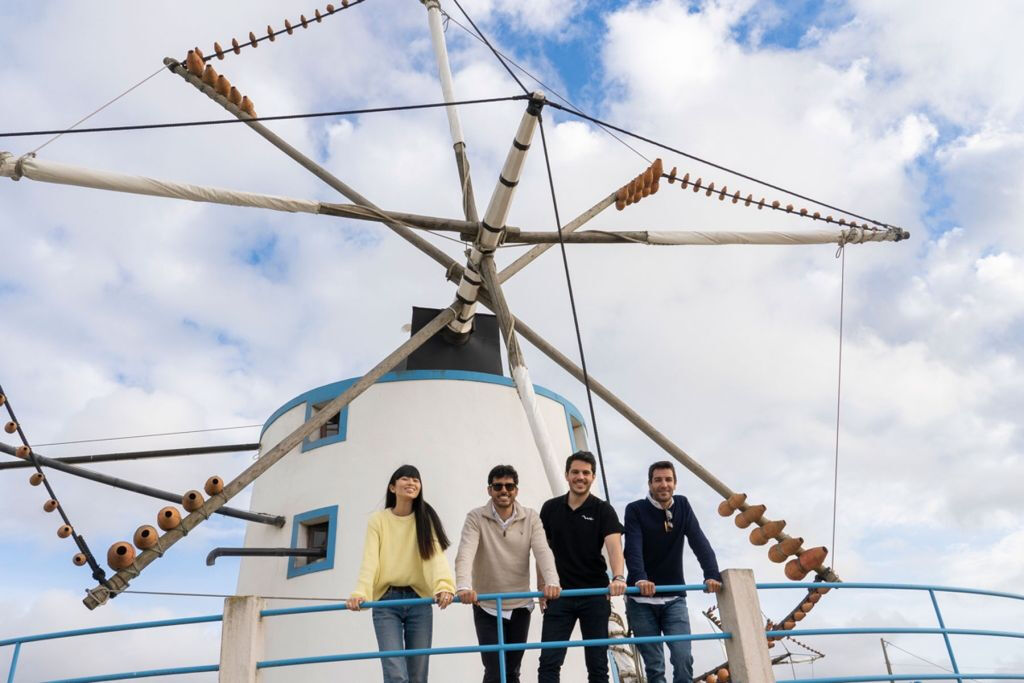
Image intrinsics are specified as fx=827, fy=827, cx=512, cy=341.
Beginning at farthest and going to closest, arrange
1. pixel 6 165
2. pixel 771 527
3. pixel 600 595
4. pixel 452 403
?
pixel 452 403 → pixel 6 165 → pixel 771 527 → pixel 600 595

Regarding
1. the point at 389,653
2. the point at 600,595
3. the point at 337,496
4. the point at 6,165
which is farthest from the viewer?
the point at 337,496

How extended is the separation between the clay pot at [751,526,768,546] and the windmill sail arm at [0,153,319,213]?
19.9 feet

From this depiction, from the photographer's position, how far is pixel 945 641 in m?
5.24

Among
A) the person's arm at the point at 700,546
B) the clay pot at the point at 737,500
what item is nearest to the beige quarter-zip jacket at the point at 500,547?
the person's arm at the point at 700,546

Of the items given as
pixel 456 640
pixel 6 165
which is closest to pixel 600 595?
pixel 456 640

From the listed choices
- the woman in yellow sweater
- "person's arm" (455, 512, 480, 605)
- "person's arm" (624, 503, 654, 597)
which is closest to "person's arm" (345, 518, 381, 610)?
the woman in yellow sweater

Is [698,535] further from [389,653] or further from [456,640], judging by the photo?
[456,640]

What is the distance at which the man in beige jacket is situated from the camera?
5.09 metres

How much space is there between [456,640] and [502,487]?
3415 mm

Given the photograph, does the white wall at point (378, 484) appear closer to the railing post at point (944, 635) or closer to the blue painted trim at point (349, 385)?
the blue painted trim at point (349, 385)

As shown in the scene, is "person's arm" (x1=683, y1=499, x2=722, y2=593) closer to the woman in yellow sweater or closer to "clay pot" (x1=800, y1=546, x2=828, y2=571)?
the woman in yellow sweater

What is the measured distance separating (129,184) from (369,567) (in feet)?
17.4

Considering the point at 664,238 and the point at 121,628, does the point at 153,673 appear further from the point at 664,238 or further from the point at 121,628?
the point at 664,238

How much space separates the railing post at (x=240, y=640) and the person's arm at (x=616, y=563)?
2.06 metres
